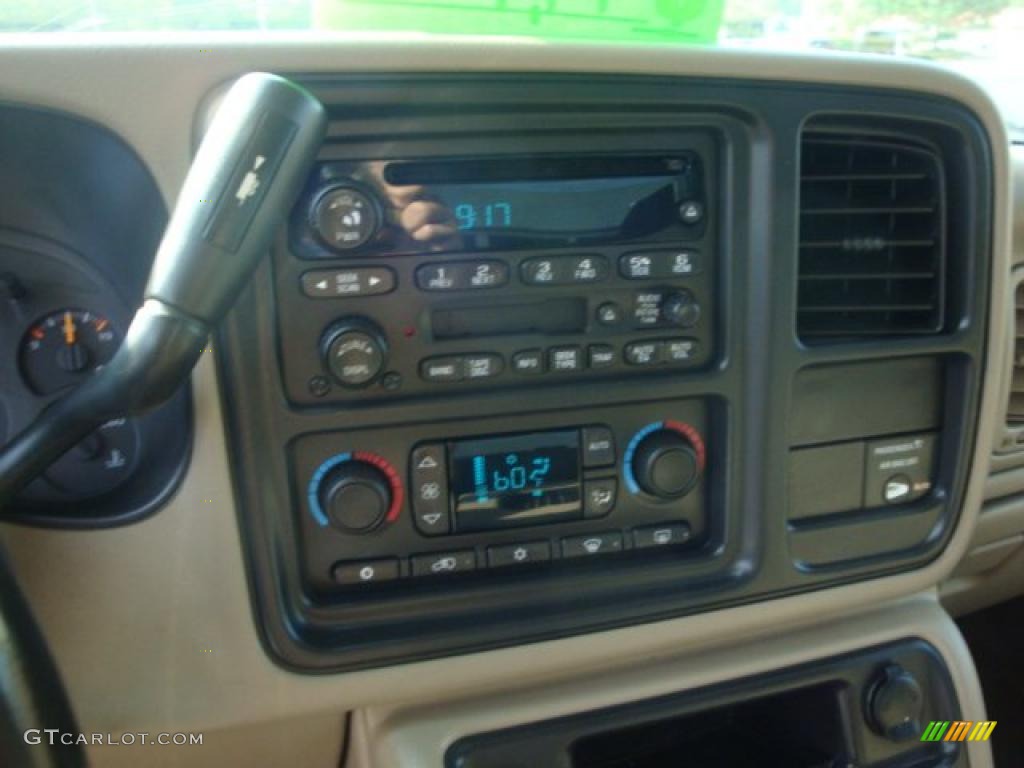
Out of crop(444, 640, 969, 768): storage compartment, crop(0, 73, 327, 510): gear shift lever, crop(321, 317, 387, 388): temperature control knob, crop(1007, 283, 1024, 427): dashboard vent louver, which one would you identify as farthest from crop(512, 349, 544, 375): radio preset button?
crop(1007, 283, 1024, 427): dashboard vent louver

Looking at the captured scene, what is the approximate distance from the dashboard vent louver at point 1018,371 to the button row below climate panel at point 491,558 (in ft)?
2.29

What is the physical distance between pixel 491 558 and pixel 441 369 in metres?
0.16

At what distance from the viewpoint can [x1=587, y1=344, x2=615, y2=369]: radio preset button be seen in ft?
2.34

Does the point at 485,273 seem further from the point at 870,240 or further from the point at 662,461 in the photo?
the point at 870,240

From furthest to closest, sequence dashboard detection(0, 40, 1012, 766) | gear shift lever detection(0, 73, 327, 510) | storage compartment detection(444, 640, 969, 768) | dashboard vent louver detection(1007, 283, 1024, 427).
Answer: dashboard vent louver detection(1007, 283, 1024, 427), storage compartment detection(444, 640, 969, 768), dashboard detection(0, 40, 1012, 766), gear shift lever detection(0, 73, 327, 510)

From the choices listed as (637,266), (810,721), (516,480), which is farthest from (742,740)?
(637,266)

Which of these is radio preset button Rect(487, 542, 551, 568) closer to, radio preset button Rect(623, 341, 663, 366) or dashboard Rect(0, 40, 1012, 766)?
dashboard Rect(0, 40, 1012, 766)

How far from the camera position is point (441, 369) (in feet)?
2.24

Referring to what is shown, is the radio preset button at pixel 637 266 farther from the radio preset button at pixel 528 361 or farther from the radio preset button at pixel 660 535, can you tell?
the radio preset button at pixel 660 535

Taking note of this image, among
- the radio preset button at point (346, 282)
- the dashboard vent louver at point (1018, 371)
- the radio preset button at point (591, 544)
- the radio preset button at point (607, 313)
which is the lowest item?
the dashboard vent louver at point (1018, 371)

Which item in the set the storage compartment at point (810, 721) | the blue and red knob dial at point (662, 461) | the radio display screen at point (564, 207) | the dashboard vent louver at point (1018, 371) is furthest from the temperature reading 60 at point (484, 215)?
the dashboard vent louver at point (1018, 371)

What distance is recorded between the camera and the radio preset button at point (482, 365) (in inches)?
27.0

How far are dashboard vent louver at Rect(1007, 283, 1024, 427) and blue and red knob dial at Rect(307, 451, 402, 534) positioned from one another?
0.90 meters

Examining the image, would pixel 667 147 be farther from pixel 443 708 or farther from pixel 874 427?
pixel 443 708
